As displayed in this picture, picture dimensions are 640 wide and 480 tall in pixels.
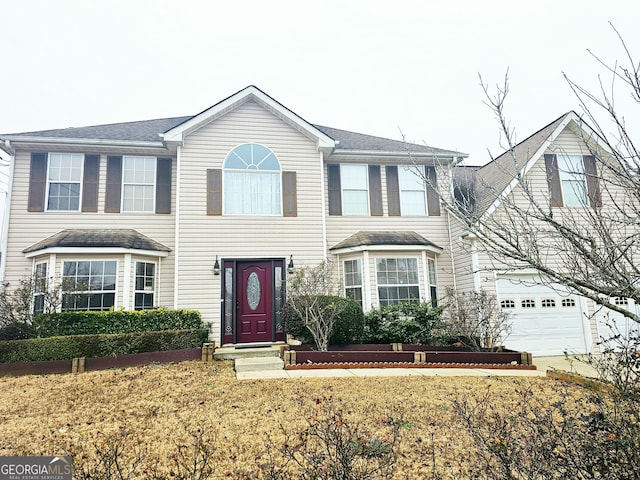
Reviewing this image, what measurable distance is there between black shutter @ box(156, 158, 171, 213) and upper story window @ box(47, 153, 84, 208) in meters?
2.00

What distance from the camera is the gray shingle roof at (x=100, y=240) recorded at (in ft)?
32.1

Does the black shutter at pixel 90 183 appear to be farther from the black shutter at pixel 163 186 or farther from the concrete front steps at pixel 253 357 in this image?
the concrete front steps at pixel 253 357

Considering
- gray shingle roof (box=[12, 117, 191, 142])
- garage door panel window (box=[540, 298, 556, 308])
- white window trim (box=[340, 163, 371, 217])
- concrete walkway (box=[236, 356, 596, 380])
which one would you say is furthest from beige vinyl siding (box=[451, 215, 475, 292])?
gray shingle roof (box=[12, 117, 191, 142])

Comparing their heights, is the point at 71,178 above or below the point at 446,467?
above

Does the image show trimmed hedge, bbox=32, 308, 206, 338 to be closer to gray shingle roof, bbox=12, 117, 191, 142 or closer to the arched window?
the arched window

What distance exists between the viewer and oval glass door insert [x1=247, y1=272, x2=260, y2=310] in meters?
10.9

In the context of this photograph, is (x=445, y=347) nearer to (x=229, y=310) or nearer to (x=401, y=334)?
(x=401, y=334)

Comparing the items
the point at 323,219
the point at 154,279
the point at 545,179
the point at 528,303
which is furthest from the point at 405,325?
the point at 154,279

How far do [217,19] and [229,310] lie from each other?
9645 mm

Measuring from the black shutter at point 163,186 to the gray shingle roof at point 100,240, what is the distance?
97 centimetres

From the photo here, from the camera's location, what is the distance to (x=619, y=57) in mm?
2846

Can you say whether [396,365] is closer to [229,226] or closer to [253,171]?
[229,226]

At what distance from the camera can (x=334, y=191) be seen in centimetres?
1216

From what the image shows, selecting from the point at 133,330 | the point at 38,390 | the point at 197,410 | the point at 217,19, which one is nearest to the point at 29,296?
the point at 133,330
